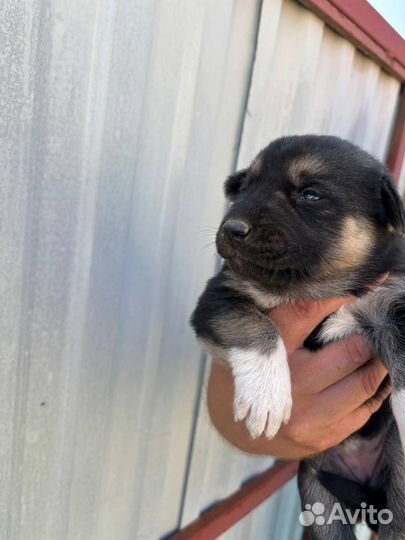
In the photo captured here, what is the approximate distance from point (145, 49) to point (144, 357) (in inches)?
51.1

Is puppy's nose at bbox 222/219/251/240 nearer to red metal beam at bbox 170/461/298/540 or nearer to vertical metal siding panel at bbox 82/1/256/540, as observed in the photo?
vertical metal siding panel at bbox 82/1/256/540

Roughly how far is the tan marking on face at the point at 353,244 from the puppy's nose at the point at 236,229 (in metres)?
0.39

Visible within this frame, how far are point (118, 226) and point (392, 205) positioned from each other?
1048mm

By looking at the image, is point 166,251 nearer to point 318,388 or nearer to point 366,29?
point 318,388

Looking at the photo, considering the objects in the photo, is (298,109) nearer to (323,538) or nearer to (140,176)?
(140,176)

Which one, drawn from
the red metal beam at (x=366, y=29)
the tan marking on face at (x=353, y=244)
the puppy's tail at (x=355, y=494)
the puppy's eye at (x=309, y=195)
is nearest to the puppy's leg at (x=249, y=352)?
the tan marking on face at (x=353, y=244)

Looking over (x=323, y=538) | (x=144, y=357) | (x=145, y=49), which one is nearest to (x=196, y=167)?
(x=145, y=49)

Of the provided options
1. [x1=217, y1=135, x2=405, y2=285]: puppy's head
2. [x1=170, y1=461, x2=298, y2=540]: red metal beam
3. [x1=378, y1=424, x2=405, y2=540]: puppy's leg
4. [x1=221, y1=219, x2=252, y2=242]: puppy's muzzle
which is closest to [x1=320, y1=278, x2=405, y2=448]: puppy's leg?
[x1=217, y1=135, x2=405, y2=285]: puppy's head

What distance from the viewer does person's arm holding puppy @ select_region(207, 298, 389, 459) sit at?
181cm

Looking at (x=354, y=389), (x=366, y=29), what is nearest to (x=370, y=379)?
(x=354, y=389)

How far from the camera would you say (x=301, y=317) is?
184 cm

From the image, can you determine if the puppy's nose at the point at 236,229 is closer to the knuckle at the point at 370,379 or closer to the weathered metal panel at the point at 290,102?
the knuckle at the point at 370,379

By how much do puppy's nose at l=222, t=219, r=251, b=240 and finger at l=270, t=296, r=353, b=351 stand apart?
18.1 inches

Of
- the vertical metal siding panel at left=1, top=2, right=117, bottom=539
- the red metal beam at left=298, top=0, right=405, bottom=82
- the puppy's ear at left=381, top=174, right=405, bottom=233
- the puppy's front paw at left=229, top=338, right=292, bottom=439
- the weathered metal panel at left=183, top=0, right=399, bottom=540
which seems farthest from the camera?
the red metal beam at left=298, top=0, right=405, bottom=82
